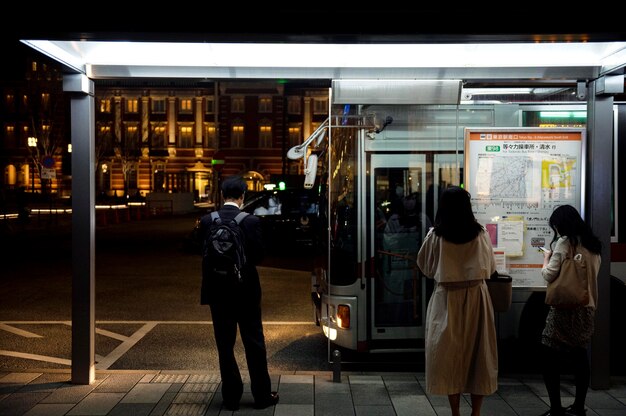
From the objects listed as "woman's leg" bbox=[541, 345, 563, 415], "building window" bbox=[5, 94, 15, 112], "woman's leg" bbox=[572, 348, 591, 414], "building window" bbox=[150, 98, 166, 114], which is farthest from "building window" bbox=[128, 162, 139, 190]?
"woman's leg" bbox=[572, 348, 591, 414]

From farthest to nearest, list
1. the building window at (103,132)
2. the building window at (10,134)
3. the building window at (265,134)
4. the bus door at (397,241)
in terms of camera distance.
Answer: the building window at (10,134) < the building window at (265,134) < the building window at (103,132) < the bus door at (397,241)

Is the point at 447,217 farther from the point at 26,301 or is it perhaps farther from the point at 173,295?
the point at 26,301

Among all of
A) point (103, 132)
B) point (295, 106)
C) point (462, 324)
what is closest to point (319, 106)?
point (295, 106)

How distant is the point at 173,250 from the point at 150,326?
35.9 ft

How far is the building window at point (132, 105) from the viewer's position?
211 feet

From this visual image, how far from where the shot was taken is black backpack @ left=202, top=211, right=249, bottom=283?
503 centimetres

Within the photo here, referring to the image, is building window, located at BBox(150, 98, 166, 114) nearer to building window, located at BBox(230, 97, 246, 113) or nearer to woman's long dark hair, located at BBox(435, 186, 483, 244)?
building window, located at BBox(230, 97, 246, 113)

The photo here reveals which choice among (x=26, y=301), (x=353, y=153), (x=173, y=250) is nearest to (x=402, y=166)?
(x=353, y=153)

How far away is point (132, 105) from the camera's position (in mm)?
64688

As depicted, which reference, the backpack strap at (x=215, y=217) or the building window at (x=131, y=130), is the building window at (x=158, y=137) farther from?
the backpack strap at (x=215, y=217)

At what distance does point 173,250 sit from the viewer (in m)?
20.0

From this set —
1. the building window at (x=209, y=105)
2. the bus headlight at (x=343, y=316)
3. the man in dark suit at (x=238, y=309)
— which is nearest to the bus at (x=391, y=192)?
the bus headlight at (x=343, y=316)

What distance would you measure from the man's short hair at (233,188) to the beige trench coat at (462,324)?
178 centimetres

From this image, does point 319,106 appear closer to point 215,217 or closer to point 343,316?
point 343,316
